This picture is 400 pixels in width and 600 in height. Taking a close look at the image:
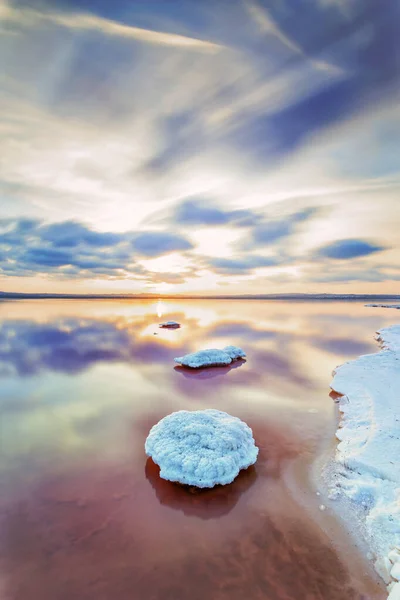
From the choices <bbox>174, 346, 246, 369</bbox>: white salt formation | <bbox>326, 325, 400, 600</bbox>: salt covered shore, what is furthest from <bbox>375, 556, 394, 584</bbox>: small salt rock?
<bbox>174, 346, 246, 369</bbox>: white salt formation

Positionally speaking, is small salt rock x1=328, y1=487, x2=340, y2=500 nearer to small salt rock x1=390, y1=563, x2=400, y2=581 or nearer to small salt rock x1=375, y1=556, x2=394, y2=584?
small salt rock x1=375, y1=556, x2=394, y2=584

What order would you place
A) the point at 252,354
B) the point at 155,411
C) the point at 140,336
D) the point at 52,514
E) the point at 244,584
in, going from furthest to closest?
1. the point at 140,336
2. the point at 252,354
3. the point at 155,411
4. the point at 52,514
5. the point at 244,584

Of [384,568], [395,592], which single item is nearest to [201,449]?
[384,568]

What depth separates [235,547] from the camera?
5352mm

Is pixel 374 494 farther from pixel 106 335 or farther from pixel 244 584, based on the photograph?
pixel 106 335

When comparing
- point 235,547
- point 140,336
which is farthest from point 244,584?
point 140,336

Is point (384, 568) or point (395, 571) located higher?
point (395, 571)

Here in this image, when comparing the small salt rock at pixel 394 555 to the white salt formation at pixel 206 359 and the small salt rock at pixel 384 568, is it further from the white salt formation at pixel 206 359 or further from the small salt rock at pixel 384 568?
the white salt formation at pixel 206 359

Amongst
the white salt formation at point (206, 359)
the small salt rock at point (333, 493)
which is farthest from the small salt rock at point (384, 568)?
the white salt formation at point (206, 359)

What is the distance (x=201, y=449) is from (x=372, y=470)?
4.24 meters

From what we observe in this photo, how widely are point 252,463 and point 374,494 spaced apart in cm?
279

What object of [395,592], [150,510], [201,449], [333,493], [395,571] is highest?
[201,449]

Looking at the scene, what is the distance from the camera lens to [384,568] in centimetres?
478

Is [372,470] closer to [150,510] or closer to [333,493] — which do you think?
[333,493]
